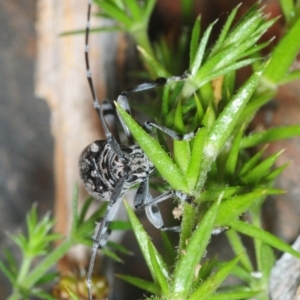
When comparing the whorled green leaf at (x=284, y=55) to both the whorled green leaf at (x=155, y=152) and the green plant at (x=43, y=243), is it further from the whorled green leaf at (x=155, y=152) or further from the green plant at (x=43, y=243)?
the green plant at (x=43, y=243)

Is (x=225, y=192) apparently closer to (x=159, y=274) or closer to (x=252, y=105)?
(x=159, y=274)

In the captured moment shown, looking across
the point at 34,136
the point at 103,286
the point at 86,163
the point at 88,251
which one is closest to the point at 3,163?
the point at 34,136

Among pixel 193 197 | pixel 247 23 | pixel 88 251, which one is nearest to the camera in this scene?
pixel 193 197

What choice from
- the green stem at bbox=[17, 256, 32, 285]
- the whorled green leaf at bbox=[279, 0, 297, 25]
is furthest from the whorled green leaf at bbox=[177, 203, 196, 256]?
the green stem at bbox=[17, 256, 32, 285]

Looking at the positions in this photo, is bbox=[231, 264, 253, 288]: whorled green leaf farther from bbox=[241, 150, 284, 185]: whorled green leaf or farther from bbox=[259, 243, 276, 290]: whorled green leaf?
bbox=[241, 150, 284, 185]: whorled green leaf

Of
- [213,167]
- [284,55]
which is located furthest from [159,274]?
[284,55]

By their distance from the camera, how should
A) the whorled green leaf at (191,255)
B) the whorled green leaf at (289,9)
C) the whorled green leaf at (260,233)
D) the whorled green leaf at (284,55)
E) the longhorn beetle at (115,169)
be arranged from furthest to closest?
the longhorn beetle at (115,169), the whorled green leaf at (289,9), the whorled green leaf at (284,55), the whorled green leaf at (260,233), the whorled green leaf at (191,255)

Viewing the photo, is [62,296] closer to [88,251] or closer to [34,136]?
[88,251]

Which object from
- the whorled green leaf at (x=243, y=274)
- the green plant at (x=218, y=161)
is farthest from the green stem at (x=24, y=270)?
the whorled green leaf at (x=243, y=274)
